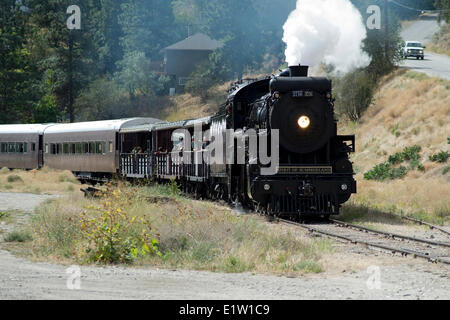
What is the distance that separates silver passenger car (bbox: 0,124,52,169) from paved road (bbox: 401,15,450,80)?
25718mm

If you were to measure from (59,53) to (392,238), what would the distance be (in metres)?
63.1

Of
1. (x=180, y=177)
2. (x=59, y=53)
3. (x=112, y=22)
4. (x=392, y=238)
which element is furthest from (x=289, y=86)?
(x=112, y=22)

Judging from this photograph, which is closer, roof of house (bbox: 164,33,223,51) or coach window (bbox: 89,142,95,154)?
coach window (bbox: 89,142,95,154)

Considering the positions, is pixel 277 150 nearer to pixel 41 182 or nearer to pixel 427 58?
pixel 41 182

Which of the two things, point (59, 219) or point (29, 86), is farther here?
point (29, 86)

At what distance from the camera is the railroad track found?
11462 millimetres

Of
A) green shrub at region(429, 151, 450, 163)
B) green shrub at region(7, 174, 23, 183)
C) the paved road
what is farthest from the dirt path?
the paved road

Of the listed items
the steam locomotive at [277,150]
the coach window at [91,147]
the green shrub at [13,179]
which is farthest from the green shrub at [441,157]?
the green shrub at [13,179]

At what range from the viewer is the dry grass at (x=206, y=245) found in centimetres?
1032

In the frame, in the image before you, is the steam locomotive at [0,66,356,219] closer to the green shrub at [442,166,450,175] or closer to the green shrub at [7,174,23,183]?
the green shrub at [442,166,450,175]

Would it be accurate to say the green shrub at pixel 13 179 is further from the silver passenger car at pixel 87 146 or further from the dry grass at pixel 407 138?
the dry grass at pixel 407 138

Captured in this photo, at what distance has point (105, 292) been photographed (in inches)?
317

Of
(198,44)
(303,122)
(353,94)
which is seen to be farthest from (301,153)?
(198,44)
